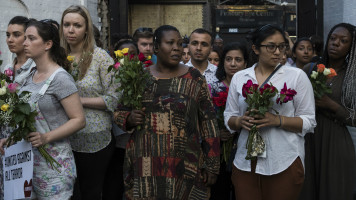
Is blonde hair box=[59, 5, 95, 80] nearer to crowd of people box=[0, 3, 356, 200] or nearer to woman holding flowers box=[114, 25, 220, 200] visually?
crowd of people box=[0, 3, 356, 200]

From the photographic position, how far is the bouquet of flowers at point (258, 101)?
13.9ft

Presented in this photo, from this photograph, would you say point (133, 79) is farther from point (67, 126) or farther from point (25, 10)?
point (25, 10)

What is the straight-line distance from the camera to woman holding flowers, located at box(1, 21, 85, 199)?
4.23 meters

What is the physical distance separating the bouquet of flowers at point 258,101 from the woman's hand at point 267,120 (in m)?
0.04

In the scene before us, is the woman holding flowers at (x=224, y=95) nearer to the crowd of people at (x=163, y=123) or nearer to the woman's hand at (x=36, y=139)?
the crowd of people at (x=163, y=123)

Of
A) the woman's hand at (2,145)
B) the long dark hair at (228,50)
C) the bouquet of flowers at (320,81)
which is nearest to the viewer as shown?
the woman's hand at (2,145)

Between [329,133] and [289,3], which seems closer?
[329,133]

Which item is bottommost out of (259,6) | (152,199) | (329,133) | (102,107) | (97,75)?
(152,199)

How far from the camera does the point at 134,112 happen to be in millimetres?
4320

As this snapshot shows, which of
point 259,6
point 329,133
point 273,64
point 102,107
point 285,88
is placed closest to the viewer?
point 285,88

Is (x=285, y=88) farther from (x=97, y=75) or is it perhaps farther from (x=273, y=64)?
(x=97, y=75)

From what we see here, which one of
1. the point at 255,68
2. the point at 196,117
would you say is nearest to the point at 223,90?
the point at 255,68

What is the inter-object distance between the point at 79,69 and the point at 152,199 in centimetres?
151

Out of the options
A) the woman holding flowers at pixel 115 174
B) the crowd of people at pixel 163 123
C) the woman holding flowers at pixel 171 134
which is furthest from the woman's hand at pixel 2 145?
the woman holding flowers at pixel 115 174
